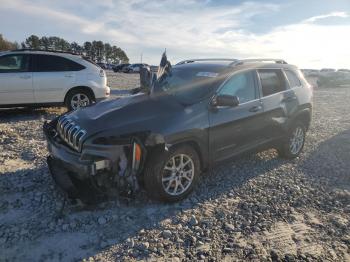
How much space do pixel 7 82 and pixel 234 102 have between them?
6605 mm

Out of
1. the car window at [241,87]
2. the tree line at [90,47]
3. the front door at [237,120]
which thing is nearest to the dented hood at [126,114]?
the front door at [237,120]

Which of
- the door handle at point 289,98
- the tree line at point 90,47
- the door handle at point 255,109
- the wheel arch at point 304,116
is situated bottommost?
the wheel arch at point 304,116

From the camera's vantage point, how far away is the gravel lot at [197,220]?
362 cm

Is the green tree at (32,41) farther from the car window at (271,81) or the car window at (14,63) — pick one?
the car window at (271,81)

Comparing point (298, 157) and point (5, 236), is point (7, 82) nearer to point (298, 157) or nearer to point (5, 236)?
point (5, 236)

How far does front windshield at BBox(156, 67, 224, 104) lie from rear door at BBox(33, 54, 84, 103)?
15.3 feet

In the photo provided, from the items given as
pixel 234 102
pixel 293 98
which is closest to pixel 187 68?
pixel 234 102

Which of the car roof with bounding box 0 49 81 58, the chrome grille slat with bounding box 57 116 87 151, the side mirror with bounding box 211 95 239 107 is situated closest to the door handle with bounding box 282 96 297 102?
the side mirror with bounding box 211 95 239 107

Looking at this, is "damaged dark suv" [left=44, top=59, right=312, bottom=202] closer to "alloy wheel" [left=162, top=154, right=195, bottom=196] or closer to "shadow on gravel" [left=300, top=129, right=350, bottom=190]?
"alloy wheel" [left=162, top=154, right=195, bottom=196]

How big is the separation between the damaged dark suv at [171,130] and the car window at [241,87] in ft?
0.05

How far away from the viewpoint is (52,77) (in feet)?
31.2

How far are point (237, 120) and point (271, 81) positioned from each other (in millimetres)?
1337

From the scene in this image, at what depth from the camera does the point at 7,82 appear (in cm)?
902

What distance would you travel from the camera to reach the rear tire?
978 cm
